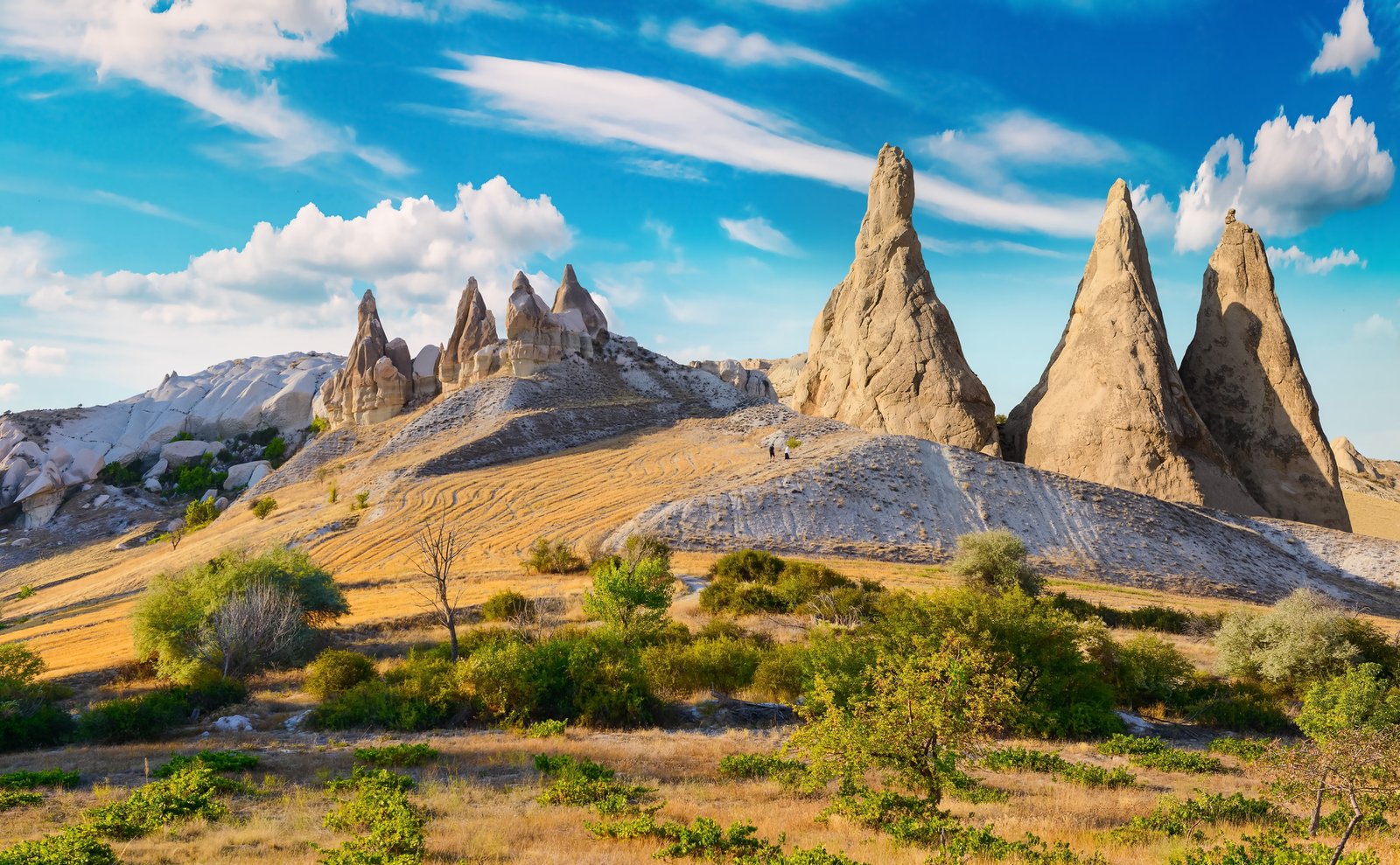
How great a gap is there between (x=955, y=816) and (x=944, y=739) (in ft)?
5.38

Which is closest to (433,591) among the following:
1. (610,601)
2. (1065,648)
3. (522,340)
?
(610,601)

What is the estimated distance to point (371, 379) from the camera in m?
58.7

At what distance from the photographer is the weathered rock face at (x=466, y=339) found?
58062 millimetres

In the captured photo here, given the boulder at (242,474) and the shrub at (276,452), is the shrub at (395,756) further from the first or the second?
the shrub at (276,452)

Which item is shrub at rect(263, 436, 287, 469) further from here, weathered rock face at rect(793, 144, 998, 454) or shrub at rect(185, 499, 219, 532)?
weathered rock face at rect(793, 144, 998, 454)

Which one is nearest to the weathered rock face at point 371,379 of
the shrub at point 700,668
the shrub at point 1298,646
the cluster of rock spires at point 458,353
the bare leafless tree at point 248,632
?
the cluster of rock spires at point 458,353

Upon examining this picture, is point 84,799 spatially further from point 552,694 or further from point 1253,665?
point 1253,665

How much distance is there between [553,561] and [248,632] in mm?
11139

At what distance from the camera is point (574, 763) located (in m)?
10.9

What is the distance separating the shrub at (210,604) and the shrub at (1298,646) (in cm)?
2065

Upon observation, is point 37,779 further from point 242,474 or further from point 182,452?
point 182,452

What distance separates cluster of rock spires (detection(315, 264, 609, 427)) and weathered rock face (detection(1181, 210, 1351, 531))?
39.3m

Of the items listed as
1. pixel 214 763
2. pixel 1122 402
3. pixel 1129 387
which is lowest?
pixel 214 763

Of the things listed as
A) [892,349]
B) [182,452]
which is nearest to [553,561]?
Answer: [892,349]
